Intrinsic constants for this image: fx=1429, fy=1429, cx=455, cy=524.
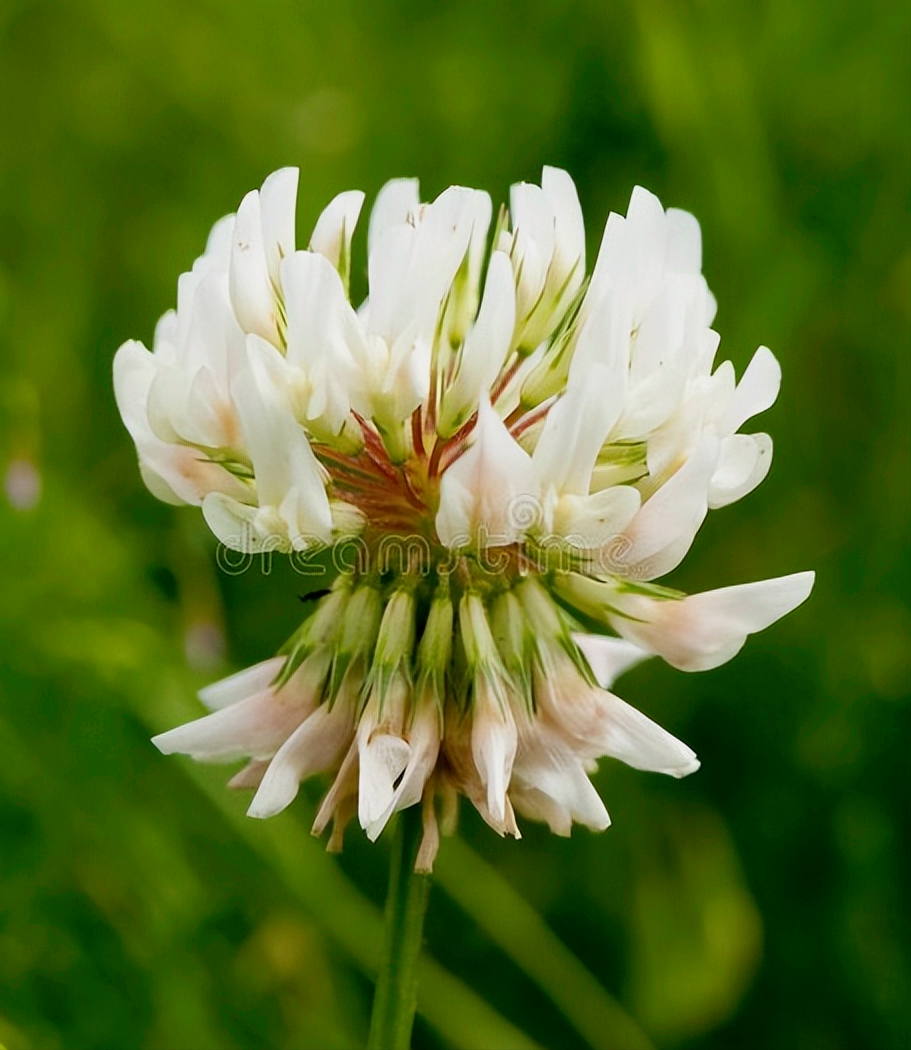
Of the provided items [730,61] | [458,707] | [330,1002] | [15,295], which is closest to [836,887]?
[330,1002]

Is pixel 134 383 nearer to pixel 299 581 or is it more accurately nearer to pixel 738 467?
pixel 738 467

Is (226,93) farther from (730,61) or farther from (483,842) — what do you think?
(483,842)

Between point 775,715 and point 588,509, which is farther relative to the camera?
point 775,715

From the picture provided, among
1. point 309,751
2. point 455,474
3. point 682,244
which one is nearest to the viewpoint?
point 455,474

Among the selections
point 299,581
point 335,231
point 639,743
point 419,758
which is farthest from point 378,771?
point 299,581

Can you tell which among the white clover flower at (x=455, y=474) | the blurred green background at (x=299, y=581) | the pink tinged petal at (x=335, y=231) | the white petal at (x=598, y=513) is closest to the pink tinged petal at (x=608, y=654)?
the white clover flower at (x=455, y=474)

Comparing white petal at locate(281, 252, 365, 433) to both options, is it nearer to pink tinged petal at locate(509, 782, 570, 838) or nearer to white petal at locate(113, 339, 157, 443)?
white petal at locate(113, 339, 157, 443)

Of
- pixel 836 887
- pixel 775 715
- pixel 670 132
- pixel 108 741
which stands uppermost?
pixel 670 132

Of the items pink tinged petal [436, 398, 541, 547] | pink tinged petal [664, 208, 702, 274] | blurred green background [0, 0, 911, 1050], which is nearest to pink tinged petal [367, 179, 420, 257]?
pink tinged petal [664, 208, 702, 274]
